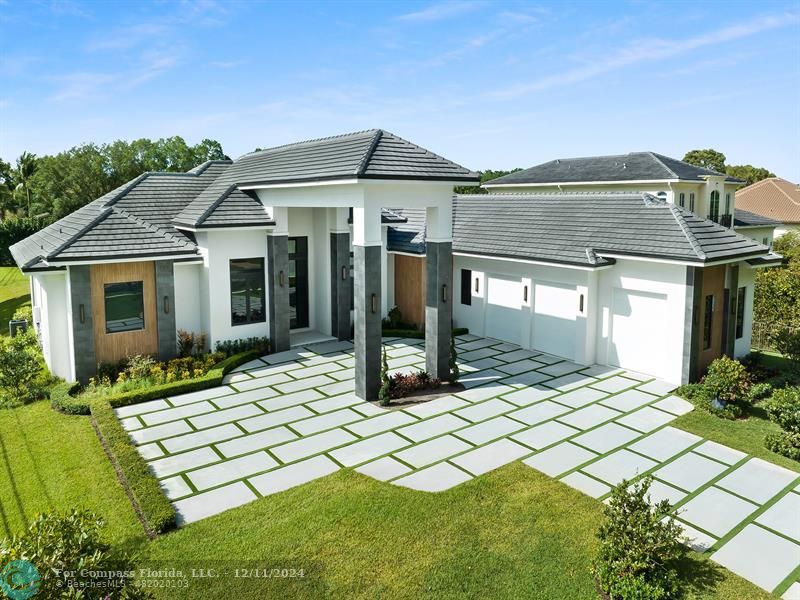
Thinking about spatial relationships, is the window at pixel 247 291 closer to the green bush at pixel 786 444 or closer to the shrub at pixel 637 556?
the shrub at pixel 637 556

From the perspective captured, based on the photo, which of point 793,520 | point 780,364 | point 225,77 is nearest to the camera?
point 793,520

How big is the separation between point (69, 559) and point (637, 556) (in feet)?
20.1

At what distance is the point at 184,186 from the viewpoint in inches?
760

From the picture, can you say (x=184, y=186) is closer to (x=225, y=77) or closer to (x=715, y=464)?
(x=225, y=77)

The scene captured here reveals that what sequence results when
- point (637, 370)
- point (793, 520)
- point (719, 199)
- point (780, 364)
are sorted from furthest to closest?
point (719, 199) < point (780, 364) < point (637, 370) < point (793, 520)

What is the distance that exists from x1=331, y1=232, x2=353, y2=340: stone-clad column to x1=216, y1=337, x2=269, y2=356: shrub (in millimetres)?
2444

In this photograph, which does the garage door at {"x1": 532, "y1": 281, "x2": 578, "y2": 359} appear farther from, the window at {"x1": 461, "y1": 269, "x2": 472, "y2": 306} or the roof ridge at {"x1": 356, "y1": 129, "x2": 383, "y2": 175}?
the roof ridge at {"x1": 356, "y1": 129, "x2": 383, "y2": 175}

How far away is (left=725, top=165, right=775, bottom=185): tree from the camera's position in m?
69.3

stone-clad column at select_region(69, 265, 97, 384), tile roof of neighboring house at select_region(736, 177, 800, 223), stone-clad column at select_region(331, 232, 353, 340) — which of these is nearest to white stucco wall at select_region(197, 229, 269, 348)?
stone-clad column at select_region(331, 232, 353, 340)

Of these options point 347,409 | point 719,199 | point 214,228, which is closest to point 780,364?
point 347,409

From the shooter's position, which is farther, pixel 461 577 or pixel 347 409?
pixel 347 409

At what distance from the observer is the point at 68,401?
12.8 m

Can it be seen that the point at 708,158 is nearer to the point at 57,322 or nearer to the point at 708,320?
the point at 708,320

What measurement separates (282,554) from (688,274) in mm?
11580
